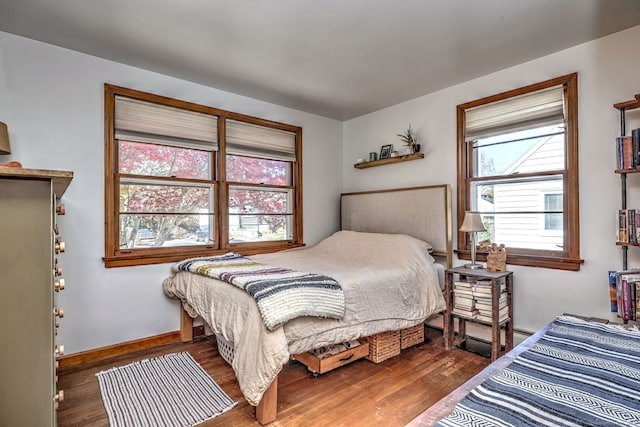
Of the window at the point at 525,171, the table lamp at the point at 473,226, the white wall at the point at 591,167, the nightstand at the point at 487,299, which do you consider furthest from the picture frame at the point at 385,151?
the nightstand at the point at 487,299

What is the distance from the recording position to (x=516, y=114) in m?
2.78

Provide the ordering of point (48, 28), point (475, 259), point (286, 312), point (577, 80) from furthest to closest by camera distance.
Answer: point (475, 259)
point (577, 80)
point (48, 28)
point (286, 312)

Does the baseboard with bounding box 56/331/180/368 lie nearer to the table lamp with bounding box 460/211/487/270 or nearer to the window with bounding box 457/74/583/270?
the table lamp with bounding box 460/211/487/270

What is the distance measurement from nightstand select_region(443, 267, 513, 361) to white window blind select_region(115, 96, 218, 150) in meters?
2.60

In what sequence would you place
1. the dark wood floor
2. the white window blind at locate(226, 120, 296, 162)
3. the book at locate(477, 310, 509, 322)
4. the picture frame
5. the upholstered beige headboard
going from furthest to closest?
1. the picture frame
2. the white window blind at locate(226, 120, 296, 162)
3. the upholstered beige headboard
4. the book at locate(477, 310, 509, 322)
5. the dark wood floor

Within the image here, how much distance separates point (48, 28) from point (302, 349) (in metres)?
2.71

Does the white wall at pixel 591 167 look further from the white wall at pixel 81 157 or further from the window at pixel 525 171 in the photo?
the white wall at pixel 81 157

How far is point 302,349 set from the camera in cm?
191

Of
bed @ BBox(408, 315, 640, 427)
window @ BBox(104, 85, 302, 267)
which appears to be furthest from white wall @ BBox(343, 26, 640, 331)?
window @ BBox(104, 85, 302, 267)

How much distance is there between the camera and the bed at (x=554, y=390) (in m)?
0.92

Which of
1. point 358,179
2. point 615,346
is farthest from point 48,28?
point 615,346

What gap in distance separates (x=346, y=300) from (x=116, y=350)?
6.56 feet

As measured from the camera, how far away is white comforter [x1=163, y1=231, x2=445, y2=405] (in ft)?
5.70

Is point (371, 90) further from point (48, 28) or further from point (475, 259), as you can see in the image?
point (48, 28)
